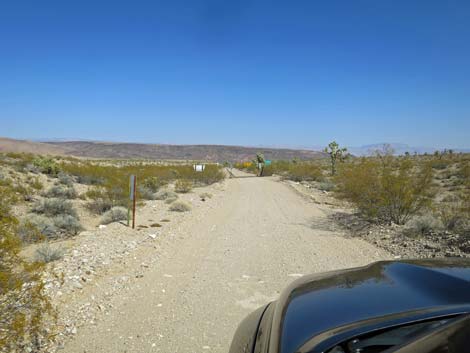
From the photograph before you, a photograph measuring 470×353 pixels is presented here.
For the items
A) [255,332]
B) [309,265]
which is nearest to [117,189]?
[309,265]

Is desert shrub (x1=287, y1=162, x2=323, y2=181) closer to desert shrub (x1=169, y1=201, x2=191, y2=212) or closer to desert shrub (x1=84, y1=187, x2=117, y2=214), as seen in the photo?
desert shrub (x1=169, y1=201, x2=191, y2=212)

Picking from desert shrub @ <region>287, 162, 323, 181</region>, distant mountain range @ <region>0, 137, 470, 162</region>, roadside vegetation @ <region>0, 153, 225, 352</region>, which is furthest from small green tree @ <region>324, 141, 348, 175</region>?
distant mountain range @ <region>0, 137, 470, 162</region>

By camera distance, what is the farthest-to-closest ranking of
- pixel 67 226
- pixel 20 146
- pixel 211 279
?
pixel 20 146 < pixel 67 226 < pixel 211 279

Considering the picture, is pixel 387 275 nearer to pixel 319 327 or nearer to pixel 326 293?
pixel 326 293

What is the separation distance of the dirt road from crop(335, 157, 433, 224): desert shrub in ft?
5.49

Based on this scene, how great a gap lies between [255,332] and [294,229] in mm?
7994

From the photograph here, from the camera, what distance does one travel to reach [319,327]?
173cm

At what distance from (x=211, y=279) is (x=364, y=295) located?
4.06 meters

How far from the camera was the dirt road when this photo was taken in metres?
3.86

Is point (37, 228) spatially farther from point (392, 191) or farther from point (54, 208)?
point (392, 191)

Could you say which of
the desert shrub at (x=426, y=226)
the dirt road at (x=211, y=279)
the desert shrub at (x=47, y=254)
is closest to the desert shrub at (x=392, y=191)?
the desert shrub at (x=426, y=226)

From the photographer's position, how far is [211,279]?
226 inches

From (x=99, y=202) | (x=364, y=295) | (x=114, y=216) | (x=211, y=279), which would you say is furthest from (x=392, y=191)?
(x=99, y=202)

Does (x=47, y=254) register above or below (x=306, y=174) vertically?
below
